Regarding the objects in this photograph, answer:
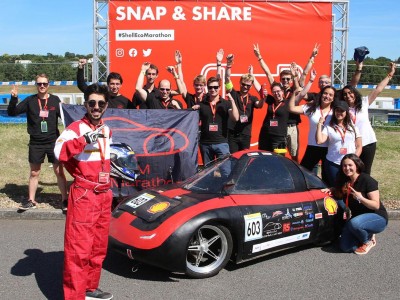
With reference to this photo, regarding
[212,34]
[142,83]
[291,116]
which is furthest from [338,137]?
[212,34]

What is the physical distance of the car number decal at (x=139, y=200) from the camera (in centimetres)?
507

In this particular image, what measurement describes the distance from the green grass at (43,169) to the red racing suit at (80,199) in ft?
13.2

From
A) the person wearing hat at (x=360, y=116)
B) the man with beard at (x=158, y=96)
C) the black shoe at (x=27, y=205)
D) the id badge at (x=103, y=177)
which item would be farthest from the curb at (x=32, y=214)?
the person wearing hat at (x=360, y=116)

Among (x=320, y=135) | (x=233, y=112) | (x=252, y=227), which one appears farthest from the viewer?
(x=233, y=112)

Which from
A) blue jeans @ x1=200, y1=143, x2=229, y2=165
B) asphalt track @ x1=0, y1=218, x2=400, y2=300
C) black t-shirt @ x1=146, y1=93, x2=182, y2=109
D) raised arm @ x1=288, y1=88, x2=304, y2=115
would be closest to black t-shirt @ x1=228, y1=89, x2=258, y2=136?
blue jeans @ x1=200, y1=143, x2=229, y2=165

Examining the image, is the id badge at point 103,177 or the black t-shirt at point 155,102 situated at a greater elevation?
the black t-shirt at point 155,102

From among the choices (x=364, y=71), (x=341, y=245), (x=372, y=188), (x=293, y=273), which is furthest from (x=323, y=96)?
(x=364, y=71)

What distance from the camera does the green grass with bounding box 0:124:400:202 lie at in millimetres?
8086

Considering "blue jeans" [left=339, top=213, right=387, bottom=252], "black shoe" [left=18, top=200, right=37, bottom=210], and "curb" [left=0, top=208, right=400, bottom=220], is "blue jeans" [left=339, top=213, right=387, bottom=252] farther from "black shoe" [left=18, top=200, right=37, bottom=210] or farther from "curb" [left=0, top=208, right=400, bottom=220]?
"black shoe" [left=18, top=200, right=37, bottom=210]

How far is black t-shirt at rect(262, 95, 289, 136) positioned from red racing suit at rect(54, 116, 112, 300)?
3.64 meters

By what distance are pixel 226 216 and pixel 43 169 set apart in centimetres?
623

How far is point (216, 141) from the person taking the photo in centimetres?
693

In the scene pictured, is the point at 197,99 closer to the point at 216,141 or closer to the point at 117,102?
the point at 216,141

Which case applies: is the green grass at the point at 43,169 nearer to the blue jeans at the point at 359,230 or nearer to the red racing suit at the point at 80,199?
the blue jeans at the point at 359,230
